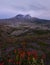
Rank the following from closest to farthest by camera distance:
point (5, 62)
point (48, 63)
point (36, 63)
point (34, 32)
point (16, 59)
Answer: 1. point (36, 63)
2. point (16, 59)
3. point (5, 62)
4. point (48, 63)
5. point (34, 32)

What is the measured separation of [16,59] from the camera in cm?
1402

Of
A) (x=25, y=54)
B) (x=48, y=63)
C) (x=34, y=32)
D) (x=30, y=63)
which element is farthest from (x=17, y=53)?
(x=34, y=32)

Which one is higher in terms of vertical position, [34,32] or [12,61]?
[12,61]

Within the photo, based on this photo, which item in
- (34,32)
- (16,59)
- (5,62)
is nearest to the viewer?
(16,59)

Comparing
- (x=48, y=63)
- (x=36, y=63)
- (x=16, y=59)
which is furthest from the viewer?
(x=48, y=63)

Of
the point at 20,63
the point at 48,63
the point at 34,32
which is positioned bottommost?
the point at 34,32

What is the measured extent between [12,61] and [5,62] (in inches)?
35.3

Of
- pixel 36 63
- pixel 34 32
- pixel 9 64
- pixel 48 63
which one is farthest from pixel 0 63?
pixel 34 32

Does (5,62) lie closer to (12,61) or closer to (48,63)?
(12,61)

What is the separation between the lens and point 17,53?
48.5 ft

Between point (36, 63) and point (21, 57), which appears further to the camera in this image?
point (21, 57)

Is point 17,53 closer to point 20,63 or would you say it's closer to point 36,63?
point 20,63

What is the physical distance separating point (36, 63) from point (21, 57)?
1.31 meters

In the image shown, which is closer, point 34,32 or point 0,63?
point 0,63
